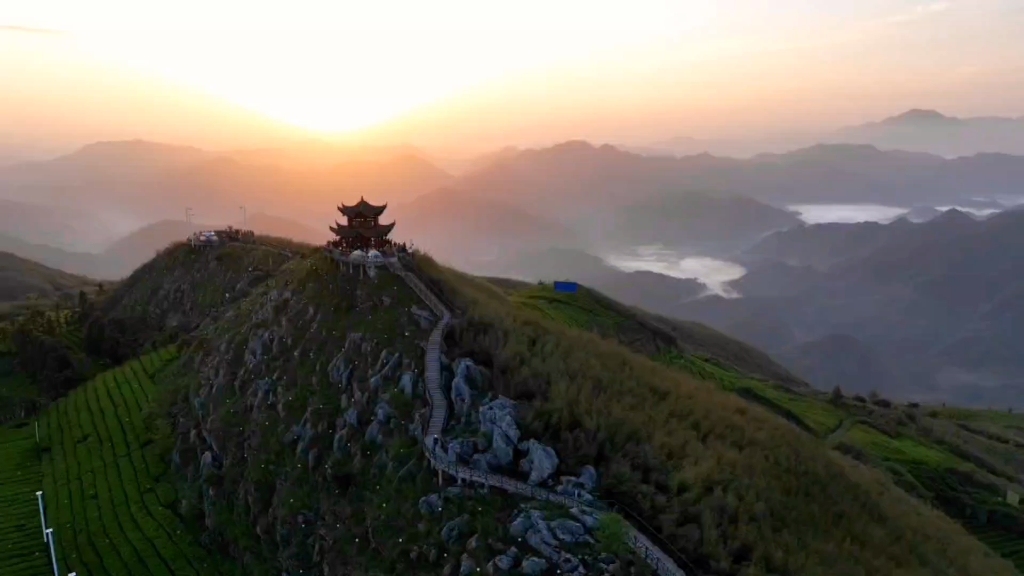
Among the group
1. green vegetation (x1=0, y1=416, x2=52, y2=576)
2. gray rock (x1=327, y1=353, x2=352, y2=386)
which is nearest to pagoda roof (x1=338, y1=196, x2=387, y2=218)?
gray rock (x1=327, y1=353, x2=352, y2=386)

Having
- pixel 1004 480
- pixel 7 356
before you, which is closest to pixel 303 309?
pixel 7 356

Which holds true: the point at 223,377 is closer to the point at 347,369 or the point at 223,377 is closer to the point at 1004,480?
the point at 347,369

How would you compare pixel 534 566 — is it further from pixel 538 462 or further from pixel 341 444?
pixel 341 444

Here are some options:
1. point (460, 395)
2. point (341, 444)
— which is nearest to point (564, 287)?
point (460, 395)

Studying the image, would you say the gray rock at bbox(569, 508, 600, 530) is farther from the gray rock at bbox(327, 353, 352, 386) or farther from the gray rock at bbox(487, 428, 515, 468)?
the gray rock at bbox(327, 353, 352, 386)

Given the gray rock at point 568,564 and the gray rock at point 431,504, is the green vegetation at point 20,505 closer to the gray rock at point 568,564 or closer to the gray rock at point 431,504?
the gray rock at point 431,504

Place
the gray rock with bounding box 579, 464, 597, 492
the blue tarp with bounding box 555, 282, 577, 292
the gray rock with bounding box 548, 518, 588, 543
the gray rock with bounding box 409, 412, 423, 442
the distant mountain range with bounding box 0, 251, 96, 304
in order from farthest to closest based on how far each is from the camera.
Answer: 1. the distant mountain range with bounding box 0, 251, 96, 304
2. the blue tarp with bounding box 555, 282, 577, 292
3. the gray rock with bounding box 409, 412, 423, 442
4. the gray rock with bounding box 579, 464, 597, 492
5. the gray rock with bounding box 548, 518, 588, 543
